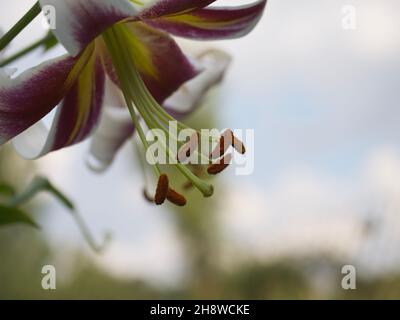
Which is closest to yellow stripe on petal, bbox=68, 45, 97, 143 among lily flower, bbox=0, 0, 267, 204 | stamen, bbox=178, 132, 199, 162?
lily flower, bbox=0, 0, 267, 204

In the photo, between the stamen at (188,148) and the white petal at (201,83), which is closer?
the stamen at (188,148)

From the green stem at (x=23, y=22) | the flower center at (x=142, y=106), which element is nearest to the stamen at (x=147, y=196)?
the flower center at (x=142, y=106)

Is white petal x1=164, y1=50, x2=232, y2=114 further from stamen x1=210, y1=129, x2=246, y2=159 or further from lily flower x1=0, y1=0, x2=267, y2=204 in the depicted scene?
stamen x1=210, y1=129, x2=246, y2=159

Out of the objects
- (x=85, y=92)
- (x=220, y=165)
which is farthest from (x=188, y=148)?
(x=85, y=92)

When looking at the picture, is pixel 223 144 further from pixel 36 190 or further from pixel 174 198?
pixel 36 190

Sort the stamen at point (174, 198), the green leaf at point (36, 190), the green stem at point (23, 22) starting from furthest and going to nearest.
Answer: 1. the green leaf at point (36, 190)
2. the stamen at point (174, 198)
3. the green stem at point (23, 22)

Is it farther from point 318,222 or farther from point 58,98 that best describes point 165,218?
point 58,98

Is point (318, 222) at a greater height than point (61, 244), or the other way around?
point (61, 244)

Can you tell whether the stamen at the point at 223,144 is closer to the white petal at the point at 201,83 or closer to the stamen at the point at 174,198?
the stamen at the point at 174,198
